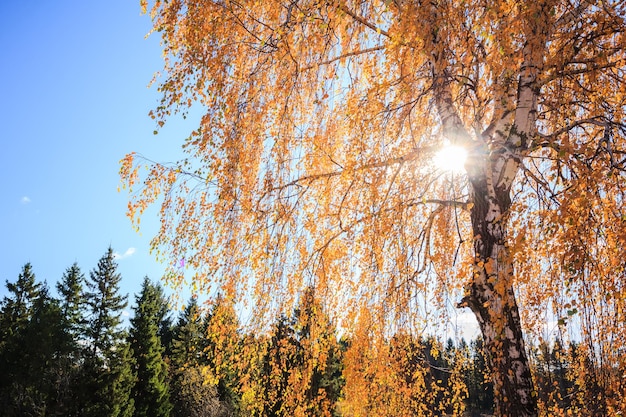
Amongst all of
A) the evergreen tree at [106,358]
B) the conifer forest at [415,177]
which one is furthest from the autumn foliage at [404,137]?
the evergreen tree at [106,358]

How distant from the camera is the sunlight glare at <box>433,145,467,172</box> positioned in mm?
4145

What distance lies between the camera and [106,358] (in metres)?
22.0

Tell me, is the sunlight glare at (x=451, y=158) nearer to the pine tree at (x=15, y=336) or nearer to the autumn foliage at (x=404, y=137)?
the autumn foliage at (x=404, y=137)

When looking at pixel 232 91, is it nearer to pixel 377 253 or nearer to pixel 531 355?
pixel 377 253

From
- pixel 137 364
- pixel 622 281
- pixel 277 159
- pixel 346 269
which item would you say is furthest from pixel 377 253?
pixel 137 364

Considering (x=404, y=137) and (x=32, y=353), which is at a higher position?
(x=404, y=137)

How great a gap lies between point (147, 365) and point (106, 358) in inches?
101

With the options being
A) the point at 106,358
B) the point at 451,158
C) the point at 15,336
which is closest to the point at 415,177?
the point at 451,158

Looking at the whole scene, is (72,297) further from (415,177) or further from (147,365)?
(415,177)

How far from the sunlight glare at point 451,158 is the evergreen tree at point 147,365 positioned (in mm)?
22763

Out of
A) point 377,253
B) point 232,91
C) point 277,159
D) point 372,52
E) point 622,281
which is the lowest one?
point 622,281

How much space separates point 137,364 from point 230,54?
23593 millimetres

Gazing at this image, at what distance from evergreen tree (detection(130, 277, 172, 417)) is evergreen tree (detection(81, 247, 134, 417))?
3.40ft

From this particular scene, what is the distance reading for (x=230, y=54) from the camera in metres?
4.36
